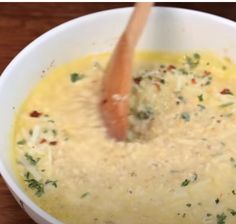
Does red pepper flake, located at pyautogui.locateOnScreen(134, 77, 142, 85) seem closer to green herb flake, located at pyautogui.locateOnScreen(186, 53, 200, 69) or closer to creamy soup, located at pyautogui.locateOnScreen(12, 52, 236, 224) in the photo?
creamy soup, located at pyautogui.locateOnScreen(12, 52, 236, 224)

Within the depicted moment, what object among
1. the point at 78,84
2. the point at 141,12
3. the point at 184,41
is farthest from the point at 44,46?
the point at 184,41

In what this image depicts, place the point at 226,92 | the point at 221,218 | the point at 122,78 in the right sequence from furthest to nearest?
the point at 226,92
the point at 122,78
the point at 221,218

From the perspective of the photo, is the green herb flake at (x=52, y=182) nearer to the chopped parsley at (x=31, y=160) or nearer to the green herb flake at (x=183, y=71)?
the chopped parsley at (x=31, y=160)

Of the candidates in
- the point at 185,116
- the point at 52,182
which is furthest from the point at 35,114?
the point at 185,116

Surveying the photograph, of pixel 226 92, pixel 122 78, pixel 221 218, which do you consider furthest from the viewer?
pixel 226 92

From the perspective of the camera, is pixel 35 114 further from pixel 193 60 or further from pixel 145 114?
pixel 193 60

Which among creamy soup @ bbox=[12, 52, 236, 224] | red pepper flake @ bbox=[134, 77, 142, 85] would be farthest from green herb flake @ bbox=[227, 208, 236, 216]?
red pepper flake @ bbox=[134, 77, 142, 85]

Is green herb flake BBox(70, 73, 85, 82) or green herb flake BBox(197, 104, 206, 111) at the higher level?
green herb flake BBox(197, 104, 206, 111)
